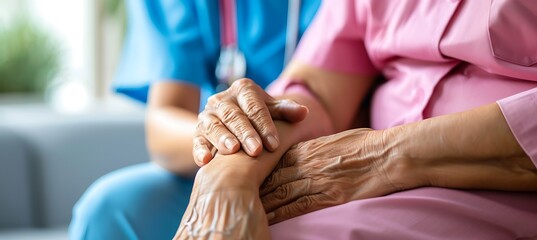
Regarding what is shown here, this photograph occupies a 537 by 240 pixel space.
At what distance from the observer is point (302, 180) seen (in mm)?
975

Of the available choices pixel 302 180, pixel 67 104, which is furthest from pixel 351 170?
pixel 67 104

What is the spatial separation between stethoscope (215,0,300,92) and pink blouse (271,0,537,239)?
0.76 ft

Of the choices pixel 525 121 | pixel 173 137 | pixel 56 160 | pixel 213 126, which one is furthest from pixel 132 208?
pixel 56 160

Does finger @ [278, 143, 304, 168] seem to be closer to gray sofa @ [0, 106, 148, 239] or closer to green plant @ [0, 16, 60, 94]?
gray sofa @ [0, 106, 148, 239]

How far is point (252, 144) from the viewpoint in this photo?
0.96m

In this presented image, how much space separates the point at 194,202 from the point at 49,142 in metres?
1.20

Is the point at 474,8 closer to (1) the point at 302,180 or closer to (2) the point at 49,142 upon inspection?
(1) the point at 302,180

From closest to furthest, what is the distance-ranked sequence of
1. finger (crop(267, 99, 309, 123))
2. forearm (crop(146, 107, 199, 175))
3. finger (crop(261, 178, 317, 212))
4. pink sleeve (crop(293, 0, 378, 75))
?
finger (crop(261, 178, 317, 212)) < finger (crop(267, 99, 309, 123)) < pink sleeve (crop(293, 0, 378, 75)) < forearm (crop(146, 107, 199, 175))

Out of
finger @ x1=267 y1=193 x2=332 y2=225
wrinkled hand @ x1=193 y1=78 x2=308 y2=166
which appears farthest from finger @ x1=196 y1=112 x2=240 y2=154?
finger @ x1=267 y1=193 x2=332 y2=225

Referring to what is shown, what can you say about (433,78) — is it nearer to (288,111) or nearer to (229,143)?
(288,111)

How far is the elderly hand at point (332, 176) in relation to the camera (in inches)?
37.0

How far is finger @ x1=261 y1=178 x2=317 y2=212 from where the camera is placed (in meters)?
→ 0.95

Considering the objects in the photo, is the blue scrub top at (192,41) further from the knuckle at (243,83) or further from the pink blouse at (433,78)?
the knuckle at (243,83)

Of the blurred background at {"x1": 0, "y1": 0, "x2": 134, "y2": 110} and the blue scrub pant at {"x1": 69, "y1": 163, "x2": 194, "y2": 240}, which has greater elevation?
the blue scrub pant at {"x1": 69, "y1": 163, "x2": 194, "y2": 240}
